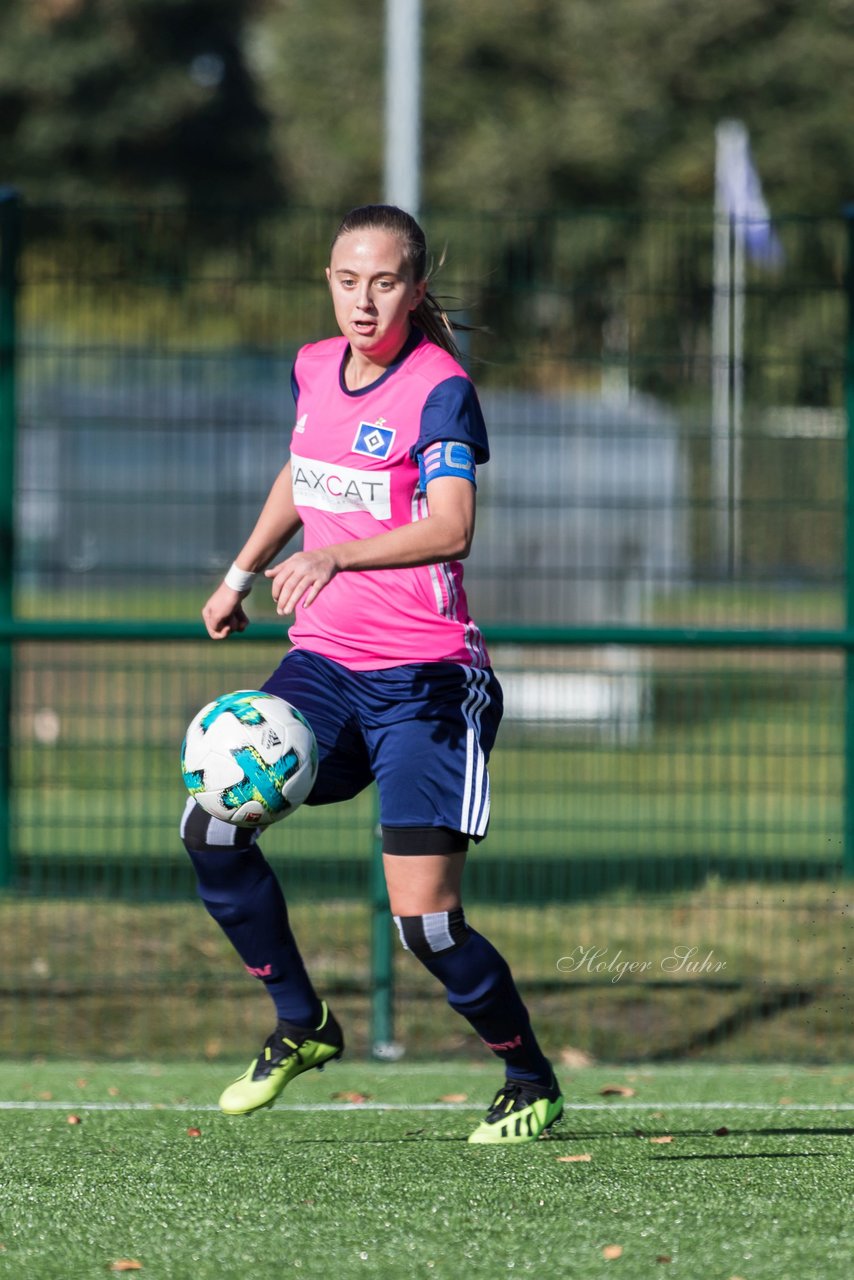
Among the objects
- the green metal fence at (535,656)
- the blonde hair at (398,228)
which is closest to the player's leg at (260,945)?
the blonde hair at (398,228)

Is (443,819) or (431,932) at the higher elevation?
(443,819)

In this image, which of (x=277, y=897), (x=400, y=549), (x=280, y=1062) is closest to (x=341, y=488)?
(x=400, y=549)

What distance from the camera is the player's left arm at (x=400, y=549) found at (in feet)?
14.1

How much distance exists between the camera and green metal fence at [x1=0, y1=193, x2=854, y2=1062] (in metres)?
7.81

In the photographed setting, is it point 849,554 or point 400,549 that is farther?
point 849,554

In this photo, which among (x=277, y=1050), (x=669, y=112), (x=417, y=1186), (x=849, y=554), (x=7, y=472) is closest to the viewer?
(x=417, y=1186)

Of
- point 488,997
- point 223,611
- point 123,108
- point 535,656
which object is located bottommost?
point 488,997

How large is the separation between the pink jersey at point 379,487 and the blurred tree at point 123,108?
46273 mm

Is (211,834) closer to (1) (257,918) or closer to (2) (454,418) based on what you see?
(1) (257,918)

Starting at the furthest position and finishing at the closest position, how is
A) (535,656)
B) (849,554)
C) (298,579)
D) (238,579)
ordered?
(849,554) → (535,656) → (238,579) → (298,579)

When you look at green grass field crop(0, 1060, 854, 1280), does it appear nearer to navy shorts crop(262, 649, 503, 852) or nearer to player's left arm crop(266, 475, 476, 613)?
navy shorts crop(262, 649, 503, 852)

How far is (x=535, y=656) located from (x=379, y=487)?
114 inches

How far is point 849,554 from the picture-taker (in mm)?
7965

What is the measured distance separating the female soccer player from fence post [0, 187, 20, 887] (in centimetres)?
262
